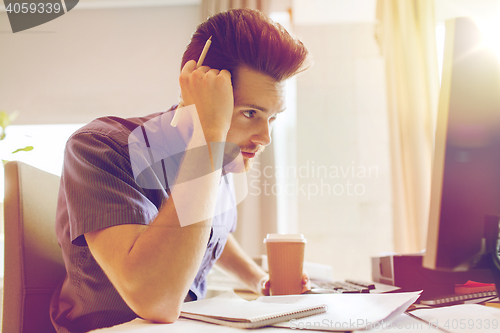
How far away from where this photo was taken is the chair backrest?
2.35 ft

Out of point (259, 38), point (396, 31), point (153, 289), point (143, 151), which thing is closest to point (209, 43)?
point (259, 38)

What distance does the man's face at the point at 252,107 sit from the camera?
2.83 ft

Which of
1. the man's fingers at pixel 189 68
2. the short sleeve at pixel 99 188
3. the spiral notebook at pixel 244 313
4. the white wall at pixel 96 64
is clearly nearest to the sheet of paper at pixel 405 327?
the spiral notebook at pixel 244 313

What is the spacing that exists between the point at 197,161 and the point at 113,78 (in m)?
2.30

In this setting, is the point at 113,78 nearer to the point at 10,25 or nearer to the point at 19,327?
the point at 10,25

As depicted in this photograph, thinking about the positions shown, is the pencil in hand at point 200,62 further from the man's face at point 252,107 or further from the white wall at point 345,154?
the white wall at point 345,154

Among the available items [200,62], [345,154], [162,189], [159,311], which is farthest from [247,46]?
[345,154]

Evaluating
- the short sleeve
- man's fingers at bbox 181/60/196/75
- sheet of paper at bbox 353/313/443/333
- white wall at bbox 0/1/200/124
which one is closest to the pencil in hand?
man's fingers at bbox 181/60/196/75

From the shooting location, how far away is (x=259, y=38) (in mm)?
887

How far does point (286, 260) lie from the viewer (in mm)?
796

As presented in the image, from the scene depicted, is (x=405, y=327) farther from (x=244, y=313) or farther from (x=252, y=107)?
(x=252, y=107)

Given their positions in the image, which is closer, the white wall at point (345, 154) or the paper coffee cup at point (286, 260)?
the paper coffee cup at point (286, 260)

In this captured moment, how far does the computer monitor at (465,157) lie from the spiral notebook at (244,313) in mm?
199

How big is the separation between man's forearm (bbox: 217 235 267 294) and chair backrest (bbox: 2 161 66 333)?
0.55 meters
